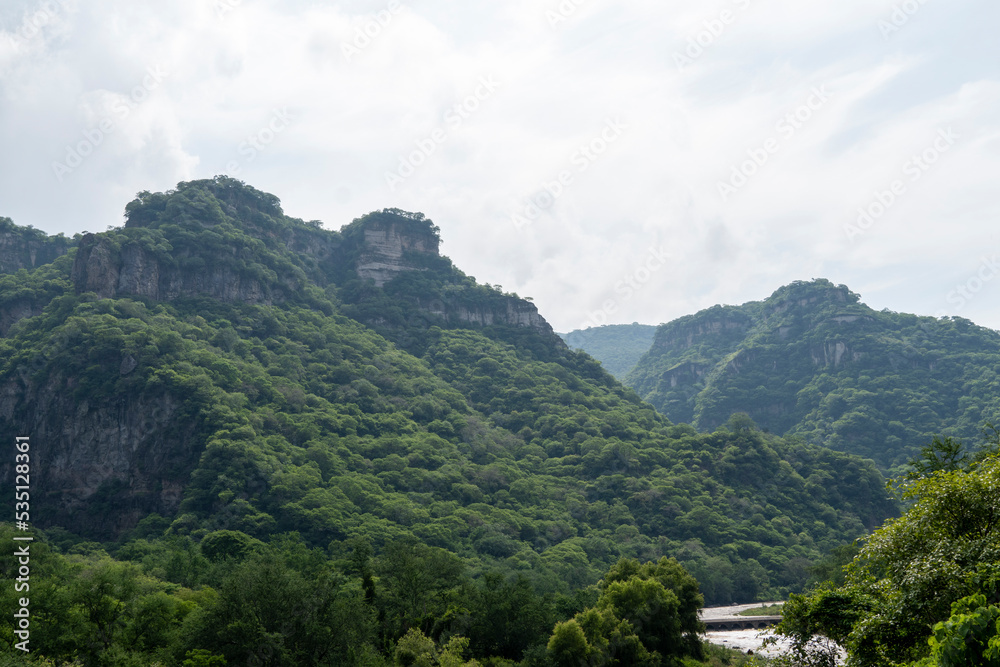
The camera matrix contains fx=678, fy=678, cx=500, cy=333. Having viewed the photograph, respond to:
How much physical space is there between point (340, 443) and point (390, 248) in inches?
3481

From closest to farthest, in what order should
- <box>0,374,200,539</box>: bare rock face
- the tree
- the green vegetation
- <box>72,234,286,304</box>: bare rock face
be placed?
the green vegetation < the tree < <box>0,374,200,539</box>: bare rock face < <box>72,234,286,304</box>: bare rock face

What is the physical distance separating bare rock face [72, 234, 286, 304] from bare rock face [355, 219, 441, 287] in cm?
3833

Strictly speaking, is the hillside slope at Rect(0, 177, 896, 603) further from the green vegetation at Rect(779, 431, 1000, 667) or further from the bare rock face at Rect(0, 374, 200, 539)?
the green vegetation at Rect(779, 431, 1000, 667)

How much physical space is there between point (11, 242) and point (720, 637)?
166m

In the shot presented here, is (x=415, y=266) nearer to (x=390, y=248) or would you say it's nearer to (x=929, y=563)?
(x=390, y=248)

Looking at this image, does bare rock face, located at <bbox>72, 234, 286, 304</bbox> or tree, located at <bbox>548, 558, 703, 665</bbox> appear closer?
tree, located at <bbox>548, 558, 703, 665</bbox>

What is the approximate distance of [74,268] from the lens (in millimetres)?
124688

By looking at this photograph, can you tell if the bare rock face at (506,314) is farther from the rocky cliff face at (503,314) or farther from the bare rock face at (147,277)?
the bare rock face at (147,277)

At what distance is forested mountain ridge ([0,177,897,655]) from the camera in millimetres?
89875

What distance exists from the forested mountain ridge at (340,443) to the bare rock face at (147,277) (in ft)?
1.25

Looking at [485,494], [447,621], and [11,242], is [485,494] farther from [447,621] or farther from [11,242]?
[11,242]

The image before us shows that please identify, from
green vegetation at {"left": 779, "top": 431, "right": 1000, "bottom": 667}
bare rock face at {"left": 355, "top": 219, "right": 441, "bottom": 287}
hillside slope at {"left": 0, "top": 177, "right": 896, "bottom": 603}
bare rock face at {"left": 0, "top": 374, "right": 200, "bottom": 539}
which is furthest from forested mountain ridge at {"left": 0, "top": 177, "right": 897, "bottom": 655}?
green vegetation at {"left": 779, "top": 431, "right": 1000, "bottom": 667}

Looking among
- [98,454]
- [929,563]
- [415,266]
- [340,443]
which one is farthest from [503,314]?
[929,563]

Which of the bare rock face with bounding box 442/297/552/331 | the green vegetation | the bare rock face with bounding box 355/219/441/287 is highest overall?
the bare rock face with bounding box 355/219/441/287
